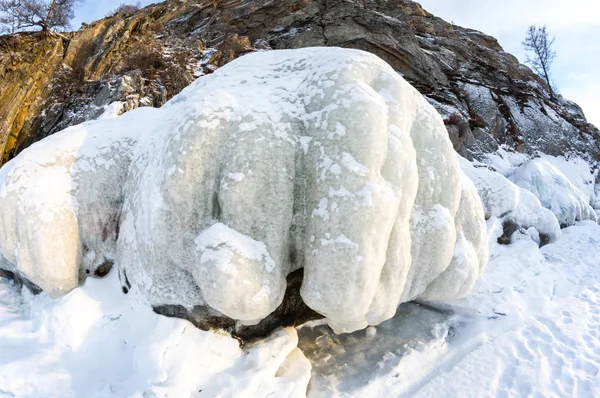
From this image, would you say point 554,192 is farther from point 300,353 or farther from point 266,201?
point 266,201

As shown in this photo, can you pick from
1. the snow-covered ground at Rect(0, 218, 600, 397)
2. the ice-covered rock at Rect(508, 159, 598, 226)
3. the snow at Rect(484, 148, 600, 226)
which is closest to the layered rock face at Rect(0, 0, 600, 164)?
the snow at Rect(484, 148, 600, 226)

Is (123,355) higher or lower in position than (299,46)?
lower

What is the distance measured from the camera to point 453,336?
4824 millimetres

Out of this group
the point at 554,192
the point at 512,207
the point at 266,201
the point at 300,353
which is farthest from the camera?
the point at 554,192

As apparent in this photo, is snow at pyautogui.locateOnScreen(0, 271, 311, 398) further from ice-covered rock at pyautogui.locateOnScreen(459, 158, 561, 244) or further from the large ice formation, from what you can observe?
ice-covered rock at pyautogui.locateOnScreen(459, 158, 561, 244)

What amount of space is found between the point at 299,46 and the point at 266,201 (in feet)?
59.7

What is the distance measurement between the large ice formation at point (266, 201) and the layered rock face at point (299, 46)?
800 cm

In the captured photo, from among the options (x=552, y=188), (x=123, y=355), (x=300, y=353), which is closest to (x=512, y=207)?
(x=552, y=188)

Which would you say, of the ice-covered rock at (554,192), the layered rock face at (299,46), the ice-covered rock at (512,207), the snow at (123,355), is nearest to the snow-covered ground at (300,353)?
the snow at (123,355)

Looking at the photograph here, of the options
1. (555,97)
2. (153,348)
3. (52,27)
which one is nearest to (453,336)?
(153,348)

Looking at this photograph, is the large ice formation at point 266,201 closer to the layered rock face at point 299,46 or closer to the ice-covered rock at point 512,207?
the ice-covered rock at point 512,207

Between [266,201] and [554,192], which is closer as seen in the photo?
[266,201]

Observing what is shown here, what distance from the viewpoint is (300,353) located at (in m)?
4.17

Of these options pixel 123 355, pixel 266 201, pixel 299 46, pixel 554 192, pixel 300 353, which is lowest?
pixel 123 355
